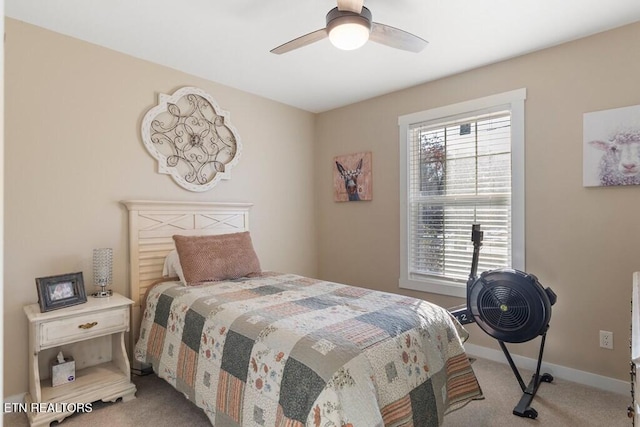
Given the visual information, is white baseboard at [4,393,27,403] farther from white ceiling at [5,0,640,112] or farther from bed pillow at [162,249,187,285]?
white ceiling at [5,0,640,112]

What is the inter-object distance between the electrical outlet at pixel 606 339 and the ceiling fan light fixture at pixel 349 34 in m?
2.55

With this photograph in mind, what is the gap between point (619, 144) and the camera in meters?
2.43

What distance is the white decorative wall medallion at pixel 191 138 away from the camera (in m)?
3.00

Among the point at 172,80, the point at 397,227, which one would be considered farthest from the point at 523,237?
the point at 172,80

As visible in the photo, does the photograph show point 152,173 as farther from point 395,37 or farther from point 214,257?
point 395,37

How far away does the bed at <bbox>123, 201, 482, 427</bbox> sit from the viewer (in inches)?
58.5

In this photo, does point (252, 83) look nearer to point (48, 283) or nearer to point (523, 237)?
point (48, 283)

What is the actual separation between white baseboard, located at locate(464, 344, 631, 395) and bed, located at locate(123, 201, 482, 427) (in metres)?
1.10

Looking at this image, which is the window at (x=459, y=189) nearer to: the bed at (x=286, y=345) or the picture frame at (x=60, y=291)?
the bed at (x=286, y=345)

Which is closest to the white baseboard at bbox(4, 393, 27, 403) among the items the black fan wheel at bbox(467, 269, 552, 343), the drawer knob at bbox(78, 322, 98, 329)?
the drawer knob at bbox(78, 322, 98, 329)

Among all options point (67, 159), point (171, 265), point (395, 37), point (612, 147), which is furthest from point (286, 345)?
point (612, 147)

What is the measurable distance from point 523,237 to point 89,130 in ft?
11.2

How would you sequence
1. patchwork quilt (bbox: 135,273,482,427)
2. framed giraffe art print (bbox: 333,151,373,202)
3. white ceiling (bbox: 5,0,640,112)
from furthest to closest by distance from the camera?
framed giraffe art print (bbox: 333,151,373,202)
white ceiling (bbox: 5,0,640,112)
patchwork quilt (bbox: 135,273,482,427)

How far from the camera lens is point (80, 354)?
255cm
